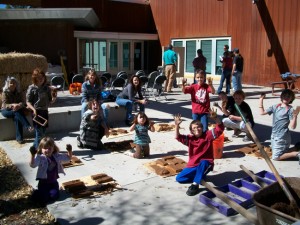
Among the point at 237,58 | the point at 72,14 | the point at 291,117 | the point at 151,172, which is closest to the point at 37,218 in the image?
the point at 151,172

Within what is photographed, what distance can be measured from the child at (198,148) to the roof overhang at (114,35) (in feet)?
56.3

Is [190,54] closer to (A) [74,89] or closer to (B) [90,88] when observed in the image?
(A) [74,89]

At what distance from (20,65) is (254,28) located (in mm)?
11130

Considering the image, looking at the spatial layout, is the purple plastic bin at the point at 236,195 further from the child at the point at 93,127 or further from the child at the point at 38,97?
the child at the point at 38,97

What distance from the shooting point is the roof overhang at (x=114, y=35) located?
2108cm

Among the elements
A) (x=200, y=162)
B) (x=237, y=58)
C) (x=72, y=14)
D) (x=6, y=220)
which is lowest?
(x=6, y=220)

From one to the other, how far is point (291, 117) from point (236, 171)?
1.35 m

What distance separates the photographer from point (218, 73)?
1936 cm

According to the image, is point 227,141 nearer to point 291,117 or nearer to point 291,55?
point 291,117

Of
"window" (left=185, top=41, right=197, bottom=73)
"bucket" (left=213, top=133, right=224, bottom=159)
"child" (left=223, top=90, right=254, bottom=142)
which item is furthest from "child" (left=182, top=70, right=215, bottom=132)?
"window" (left=185, top=41, right=197, bottom=73)

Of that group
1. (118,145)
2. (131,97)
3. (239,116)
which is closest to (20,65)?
(131,97)

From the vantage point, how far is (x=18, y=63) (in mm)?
10609

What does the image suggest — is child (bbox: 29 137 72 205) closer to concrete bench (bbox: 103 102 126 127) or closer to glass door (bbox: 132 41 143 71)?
concrete bench (bbox: 103 102 126 127)

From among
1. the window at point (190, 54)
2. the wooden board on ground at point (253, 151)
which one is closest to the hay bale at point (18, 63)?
the wooden board on ground at point (253, 151)
